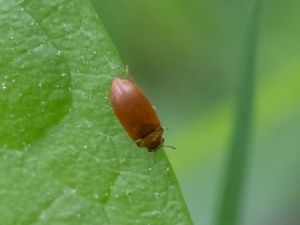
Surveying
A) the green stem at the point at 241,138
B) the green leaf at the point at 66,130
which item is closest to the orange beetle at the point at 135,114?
the green leaf at the point at 66,130

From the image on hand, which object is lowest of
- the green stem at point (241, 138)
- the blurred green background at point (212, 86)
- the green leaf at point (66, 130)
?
the blurred green background at point (212, 86)

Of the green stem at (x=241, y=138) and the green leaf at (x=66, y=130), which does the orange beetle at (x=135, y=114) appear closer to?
the green leaf at (x=66, y=130)

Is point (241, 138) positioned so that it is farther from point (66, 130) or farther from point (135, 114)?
point (66, 130)

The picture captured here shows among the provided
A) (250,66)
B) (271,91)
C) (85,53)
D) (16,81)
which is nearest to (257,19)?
(250,66)

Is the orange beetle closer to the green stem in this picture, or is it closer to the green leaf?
the green leaf

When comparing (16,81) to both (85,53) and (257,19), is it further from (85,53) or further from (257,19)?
(257,19)

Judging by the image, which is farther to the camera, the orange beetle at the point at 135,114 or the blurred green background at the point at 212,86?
the blurred green background at the point at 212,86

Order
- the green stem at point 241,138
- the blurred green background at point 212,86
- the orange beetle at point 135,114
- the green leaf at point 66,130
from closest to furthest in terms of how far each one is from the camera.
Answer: the green leaf at point 66,130
the orange beetle at point 135,114
the green stem at point 241,138
the blurred green background at point 212,86
